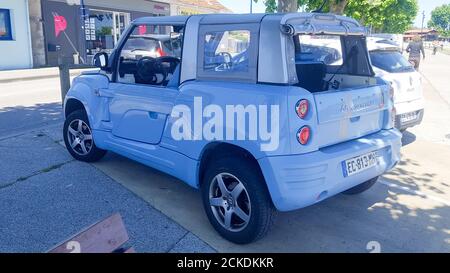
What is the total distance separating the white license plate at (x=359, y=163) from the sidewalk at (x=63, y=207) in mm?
1302

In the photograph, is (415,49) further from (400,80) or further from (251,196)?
(251,196)

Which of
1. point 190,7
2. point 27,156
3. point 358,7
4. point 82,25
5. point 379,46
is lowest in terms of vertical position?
point 27,156

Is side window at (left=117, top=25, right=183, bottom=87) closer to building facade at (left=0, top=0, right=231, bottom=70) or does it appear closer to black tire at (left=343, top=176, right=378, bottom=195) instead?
black tire at (left=343, top=176, right=378, bottom=195)

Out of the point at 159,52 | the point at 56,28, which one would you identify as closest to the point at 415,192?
the point at 159,52

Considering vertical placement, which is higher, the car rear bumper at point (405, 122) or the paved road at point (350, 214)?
the car rear bumper at point (405, 122)

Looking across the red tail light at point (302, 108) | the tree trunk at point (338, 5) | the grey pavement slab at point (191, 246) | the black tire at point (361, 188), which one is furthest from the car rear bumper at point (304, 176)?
the tree trunk at point (338, 5)

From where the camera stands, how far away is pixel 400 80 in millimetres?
6215

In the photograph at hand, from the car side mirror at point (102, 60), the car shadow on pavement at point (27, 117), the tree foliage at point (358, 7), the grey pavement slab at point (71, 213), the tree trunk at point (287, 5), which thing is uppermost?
the tree foliage at point (358, 7)

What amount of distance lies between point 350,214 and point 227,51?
2.02 m

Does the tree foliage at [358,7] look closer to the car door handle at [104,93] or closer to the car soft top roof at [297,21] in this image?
the car soft top roof at [297,21]

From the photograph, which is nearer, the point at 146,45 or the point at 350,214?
the point at 350,214

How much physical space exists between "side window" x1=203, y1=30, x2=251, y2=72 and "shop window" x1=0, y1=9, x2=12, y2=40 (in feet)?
56.1

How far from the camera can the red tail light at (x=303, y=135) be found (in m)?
2.93
